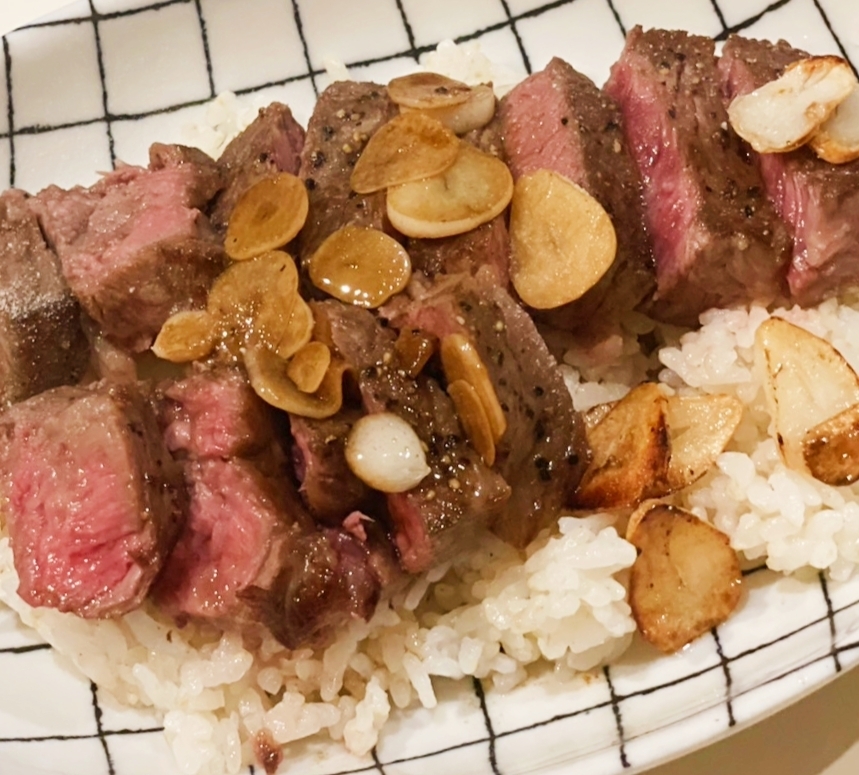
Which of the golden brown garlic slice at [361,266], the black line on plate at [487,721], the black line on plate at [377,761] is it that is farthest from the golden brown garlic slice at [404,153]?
the black line on plate at [377,761]

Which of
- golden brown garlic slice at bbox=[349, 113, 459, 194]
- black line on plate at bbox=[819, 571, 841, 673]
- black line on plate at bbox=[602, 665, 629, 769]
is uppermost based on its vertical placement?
golden brown garlic slice at bbox=[349, 113, 459, 194]

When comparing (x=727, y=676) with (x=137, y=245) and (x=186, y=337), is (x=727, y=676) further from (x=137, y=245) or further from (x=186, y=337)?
(x=137, y=245)

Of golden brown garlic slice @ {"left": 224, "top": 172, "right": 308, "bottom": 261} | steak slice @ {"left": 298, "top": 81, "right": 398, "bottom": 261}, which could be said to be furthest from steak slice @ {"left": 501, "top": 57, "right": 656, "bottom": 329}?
golden brown garlic slice @ {"left": 224, "top": 172, "right": 308, "bottom": 261}

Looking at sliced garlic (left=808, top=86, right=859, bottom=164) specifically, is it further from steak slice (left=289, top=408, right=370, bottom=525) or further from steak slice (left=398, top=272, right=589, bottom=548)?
steak slice (left=289, top=408, right=370, bottom=525)

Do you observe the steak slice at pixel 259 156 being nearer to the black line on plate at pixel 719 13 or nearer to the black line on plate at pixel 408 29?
the black line on plate at pixel 408 29

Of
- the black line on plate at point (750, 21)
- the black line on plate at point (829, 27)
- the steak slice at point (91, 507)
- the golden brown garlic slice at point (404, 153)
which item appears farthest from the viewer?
the black line on plate at point (750, 21)

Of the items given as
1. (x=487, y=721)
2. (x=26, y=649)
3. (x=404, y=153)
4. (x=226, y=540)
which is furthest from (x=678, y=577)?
(x=26, y=649)
